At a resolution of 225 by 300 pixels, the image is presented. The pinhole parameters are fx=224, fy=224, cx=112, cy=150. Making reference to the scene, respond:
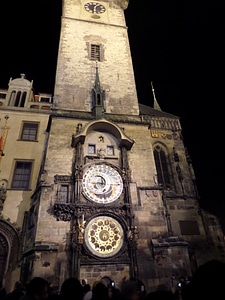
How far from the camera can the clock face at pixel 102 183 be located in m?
11.1

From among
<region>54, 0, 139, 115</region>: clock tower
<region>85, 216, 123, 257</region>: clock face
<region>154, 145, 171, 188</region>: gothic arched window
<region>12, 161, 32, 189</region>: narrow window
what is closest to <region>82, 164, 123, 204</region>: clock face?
<region>85, 216, 123, 257</region>: clock face

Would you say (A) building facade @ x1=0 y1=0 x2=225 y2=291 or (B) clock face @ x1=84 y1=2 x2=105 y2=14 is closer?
(A) building facade @ x1=0 y1=0 x2=225 y2=291

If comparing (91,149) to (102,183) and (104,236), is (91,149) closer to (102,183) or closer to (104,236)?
(102,183)

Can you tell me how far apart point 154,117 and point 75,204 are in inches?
419

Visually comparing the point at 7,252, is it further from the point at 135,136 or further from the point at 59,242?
the point at 135,136

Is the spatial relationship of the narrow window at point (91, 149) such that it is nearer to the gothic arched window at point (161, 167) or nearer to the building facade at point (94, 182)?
the building facade at point (94, 182)

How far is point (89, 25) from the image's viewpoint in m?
20.3

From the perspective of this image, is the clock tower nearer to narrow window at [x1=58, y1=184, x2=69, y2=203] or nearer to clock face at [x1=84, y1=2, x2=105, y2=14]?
clock face at [x1=84, y1=2, x2=105, y2=14]

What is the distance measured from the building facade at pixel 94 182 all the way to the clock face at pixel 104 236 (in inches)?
1.7

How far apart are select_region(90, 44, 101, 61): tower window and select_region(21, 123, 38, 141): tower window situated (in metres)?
7.18

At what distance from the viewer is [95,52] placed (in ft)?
61.0

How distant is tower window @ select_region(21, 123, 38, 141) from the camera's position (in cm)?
1606

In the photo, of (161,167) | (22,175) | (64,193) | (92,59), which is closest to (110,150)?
(64,193)

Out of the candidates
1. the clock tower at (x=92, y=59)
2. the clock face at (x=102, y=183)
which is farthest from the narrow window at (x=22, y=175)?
the clock face at (x=102, y=183)
